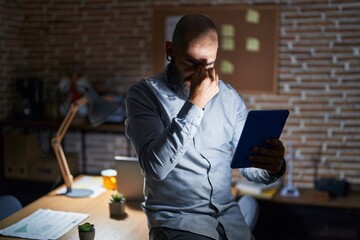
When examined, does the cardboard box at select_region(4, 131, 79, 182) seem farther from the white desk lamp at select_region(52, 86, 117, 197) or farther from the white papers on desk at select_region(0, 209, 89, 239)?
the white papers on desk at select_region(0, 209, 89, 239)

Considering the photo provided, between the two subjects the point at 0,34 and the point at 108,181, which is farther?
the point at 0,34

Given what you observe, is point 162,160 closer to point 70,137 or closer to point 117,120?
point 117,120

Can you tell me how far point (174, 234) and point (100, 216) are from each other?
2.23 feet

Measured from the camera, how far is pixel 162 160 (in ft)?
5.24

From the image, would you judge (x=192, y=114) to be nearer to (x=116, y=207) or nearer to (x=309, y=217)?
(x=116, y=207)

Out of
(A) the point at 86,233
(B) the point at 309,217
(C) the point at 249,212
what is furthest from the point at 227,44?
(A) the point at 86,233

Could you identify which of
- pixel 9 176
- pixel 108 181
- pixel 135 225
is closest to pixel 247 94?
pixel 108 181

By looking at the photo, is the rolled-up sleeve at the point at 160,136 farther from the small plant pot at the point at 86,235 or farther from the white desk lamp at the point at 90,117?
the white desk lamp at the point at 90,117

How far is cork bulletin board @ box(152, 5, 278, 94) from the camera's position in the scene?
12.5 feet

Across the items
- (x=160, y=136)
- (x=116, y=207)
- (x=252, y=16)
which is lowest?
(x=116, y=207)

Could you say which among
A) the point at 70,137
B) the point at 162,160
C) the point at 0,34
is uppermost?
the point at 0,34

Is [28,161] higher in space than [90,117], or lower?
lower

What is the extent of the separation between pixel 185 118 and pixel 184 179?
0.33m

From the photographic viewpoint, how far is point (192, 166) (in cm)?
182
